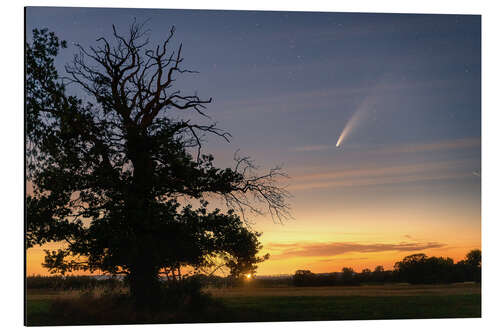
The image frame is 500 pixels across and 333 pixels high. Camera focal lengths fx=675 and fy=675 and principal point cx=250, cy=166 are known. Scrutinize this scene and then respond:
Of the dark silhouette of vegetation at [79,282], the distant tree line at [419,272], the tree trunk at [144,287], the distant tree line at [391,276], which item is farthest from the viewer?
the distant tree line at [419,272]

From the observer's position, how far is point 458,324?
11.2 m

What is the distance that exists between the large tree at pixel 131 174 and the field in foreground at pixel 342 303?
563mm

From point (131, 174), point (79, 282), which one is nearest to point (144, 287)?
point (79, 282)

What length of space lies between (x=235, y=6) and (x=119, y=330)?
18.7ft

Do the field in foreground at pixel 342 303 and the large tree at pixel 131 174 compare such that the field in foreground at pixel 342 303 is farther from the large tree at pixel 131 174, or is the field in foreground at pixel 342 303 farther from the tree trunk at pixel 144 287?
the large tree at pixel 131 174

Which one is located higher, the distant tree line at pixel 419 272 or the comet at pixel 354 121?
the comet at pixel 354 121

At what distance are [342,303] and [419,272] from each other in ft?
4.62

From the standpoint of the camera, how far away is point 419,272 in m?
11.5

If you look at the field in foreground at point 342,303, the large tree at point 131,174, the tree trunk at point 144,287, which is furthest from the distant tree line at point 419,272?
the tree trunk at point 144,287

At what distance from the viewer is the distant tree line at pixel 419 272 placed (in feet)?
37.5

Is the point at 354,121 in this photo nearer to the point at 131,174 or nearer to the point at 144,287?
the point at 131,174

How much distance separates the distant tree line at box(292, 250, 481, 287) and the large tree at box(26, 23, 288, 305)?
1437 mm
